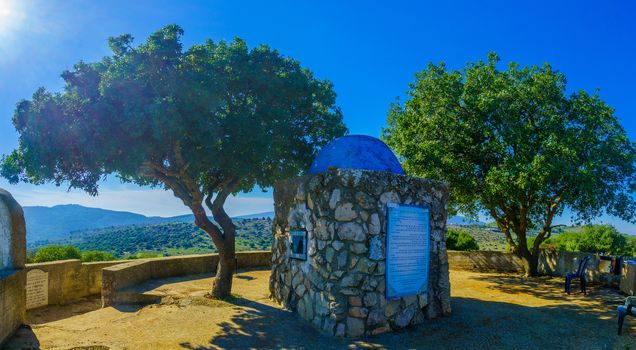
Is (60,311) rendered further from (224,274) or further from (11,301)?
(11,301)

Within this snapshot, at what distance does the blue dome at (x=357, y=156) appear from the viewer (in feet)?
32.2

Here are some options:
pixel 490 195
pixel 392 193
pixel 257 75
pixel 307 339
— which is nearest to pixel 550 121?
pixel 490 195

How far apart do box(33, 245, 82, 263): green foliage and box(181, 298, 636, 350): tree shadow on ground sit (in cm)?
800

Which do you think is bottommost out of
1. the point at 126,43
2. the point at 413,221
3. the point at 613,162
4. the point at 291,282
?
the point at 291,282

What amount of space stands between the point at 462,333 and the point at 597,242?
913 inches

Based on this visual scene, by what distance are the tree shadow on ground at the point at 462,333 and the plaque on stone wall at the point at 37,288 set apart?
6404 millimetres

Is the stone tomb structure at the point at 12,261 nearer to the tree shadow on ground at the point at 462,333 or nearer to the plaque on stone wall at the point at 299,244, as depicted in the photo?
the tree shadow on ground at the point at 462,333

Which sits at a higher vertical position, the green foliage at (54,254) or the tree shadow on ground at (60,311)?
the green foliage at (54,254)

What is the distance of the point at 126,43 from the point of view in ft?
32.9

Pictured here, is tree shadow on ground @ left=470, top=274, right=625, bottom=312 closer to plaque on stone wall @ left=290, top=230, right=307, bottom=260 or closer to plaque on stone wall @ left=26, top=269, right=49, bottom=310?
plaque on stone wall @ left=290, top=230, right=307, bottom=260

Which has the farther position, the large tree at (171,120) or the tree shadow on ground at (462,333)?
the large tree at (171,120)

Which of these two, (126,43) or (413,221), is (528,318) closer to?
(413,221)

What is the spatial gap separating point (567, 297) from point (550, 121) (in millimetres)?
5923

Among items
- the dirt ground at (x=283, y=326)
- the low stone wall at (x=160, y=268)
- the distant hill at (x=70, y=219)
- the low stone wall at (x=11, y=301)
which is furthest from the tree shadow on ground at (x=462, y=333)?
the distant hill at (x=70, y=219)
